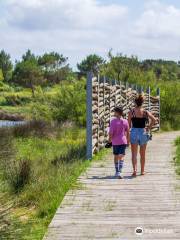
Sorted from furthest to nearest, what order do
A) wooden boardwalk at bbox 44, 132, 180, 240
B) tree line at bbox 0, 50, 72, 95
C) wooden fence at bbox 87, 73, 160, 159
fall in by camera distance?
1. tree line at bbox 0, 50, 72, 95
2. wooden fence at bbox 87, 73, 160, 159
3. wooden boardwalk at bbox 44, 132, 180, 240

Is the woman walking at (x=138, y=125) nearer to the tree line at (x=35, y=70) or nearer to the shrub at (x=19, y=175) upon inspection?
the shrub at (x=19, y=175)

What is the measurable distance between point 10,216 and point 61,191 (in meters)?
4.32

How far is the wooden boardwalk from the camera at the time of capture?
775 cm

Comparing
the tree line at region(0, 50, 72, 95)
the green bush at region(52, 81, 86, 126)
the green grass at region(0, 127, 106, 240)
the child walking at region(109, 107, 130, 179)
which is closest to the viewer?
the green grass at region(0, 127, 106, 240)

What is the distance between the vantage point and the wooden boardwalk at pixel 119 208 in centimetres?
775

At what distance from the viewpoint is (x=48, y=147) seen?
68.3 ft

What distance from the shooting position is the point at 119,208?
9211mm

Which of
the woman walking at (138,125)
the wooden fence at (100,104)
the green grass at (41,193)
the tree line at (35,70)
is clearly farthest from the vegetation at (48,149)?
the tree line at (35,70)

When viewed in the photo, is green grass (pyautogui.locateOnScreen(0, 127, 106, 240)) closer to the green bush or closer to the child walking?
the child walking

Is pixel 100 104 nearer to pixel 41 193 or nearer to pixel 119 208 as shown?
pixel 41 193

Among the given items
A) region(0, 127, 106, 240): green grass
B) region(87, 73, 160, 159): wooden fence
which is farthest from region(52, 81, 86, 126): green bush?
region(0, 127, 106, 240): green grass

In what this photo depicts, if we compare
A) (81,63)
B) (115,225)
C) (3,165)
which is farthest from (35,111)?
(81,63)

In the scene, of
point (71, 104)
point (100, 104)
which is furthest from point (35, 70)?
point (100, 104)

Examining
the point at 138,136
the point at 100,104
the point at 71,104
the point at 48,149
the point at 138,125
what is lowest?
the point at 48,149
